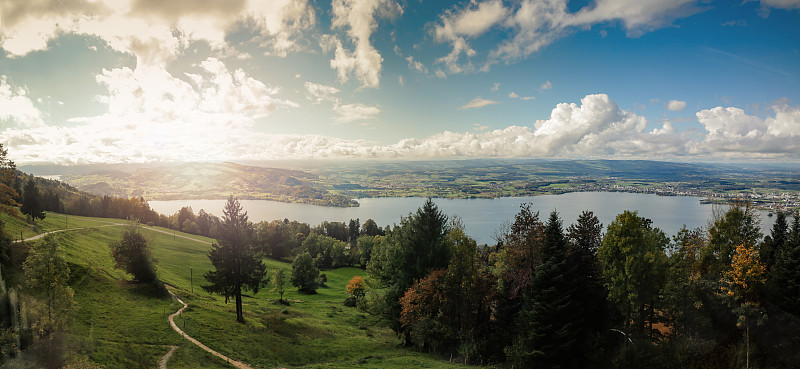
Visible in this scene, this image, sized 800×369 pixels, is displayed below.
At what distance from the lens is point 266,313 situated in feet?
102

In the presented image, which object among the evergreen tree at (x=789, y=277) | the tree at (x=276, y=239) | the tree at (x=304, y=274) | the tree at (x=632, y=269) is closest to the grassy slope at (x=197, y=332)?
the tree at (x=632, y=269)

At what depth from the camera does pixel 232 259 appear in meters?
26.3

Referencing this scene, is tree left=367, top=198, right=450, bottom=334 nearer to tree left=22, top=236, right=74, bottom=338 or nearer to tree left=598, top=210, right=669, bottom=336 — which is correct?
→ tree left=598, top=210, right=669, bottom=336

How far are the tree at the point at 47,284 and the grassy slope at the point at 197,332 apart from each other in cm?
127

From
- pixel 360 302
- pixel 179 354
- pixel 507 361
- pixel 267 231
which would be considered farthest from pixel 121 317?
pixel 267 231

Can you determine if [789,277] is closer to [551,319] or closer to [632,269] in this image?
[632,269]

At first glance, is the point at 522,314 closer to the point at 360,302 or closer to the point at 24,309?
the point at 360,302

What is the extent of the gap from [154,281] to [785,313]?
1869 inches

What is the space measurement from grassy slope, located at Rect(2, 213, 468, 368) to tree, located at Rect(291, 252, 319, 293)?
15.3 m

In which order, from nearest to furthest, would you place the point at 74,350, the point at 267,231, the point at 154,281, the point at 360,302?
the point at 74,350, the point at 154,281, the point at 360,302, the point at 267,231

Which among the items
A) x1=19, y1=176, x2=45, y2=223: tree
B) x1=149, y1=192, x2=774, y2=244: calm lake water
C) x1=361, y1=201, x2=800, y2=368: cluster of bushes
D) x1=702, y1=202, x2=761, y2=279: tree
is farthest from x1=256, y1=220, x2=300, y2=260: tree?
x1=702, y1=202, x2=761, y2=279: tree

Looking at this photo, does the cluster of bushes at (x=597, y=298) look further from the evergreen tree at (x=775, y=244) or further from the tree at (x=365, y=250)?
the tree at (x=365, y=250)

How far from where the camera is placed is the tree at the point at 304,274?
50562mm

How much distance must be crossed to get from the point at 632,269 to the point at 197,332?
100ft
